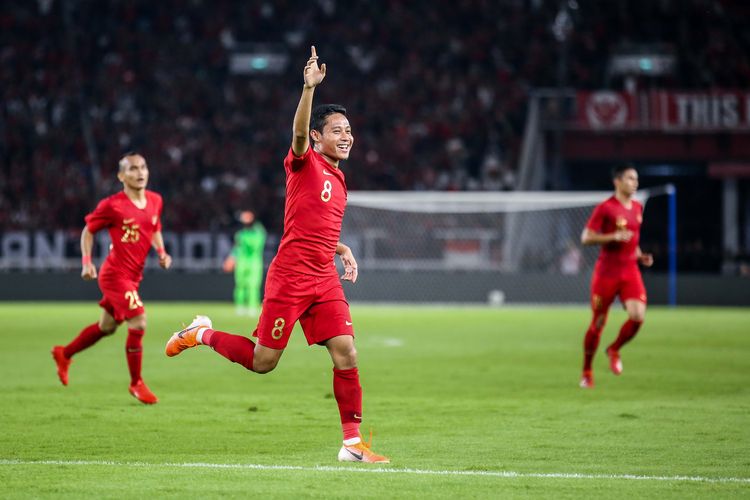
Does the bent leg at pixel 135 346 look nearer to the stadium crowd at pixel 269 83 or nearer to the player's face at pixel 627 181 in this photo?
the player's face at pixel 627 181

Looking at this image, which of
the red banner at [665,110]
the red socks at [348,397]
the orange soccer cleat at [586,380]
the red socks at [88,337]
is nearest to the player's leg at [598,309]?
the orange soccer cleat at [586,380]

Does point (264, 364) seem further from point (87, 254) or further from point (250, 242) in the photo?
A: point (250, 242)

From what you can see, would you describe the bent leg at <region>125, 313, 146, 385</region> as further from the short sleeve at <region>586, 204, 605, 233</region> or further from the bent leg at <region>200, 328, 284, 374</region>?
the short sleeve at <region>586, 204, 605, 233</region>

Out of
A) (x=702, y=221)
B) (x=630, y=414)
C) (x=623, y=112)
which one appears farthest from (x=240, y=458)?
(x=702, y=221)

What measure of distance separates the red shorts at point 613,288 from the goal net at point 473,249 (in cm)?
1616

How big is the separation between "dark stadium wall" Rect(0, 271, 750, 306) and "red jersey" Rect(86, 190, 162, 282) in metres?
18.2

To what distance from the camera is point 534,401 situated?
35.5ft

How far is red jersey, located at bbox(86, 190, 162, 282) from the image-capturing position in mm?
10852

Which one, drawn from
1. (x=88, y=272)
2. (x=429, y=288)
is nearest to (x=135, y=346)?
(x=88, y=272)

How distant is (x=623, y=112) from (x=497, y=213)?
4995 millimetres

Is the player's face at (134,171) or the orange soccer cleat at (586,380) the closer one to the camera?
the player's face at (134,171)

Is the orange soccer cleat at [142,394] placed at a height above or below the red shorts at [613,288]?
below

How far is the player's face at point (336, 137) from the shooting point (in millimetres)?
7262

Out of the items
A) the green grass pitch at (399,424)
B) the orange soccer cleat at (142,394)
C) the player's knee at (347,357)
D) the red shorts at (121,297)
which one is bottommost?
the green grass pitch at (399,424)
